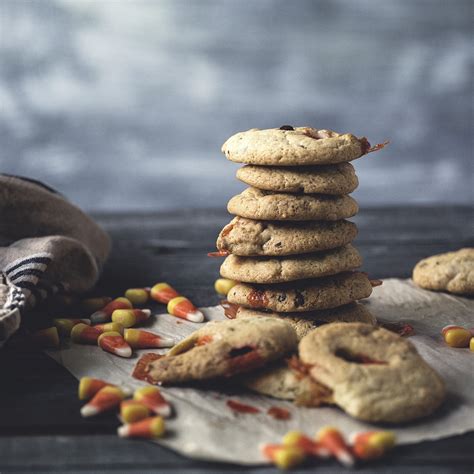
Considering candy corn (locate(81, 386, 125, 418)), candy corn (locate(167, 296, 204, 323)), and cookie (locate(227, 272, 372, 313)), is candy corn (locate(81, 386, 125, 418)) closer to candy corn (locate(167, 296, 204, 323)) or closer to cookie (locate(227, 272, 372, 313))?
cookie (locate(227, 272, 372, 313))

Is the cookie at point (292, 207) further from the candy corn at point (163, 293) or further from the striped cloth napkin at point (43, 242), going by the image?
the striped cloth napkin at point (43, 242)

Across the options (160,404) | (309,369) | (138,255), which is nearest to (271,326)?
(309,369)

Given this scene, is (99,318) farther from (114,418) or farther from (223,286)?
(114,418)

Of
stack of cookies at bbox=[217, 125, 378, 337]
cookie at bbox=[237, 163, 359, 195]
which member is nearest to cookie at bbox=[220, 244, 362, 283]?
stack of cookies at bbox=[217, 125, 378, 337]

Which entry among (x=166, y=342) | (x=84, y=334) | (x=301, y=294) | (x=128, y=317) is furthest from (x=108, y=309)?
(x=301, y=294)

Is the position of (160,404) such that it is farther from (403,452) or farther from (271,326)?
(403,452)

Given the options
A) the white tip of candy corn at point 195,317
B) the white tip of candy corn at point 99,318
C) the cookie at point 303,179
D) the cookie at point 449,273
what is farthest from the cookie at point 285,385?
the cookie at point 449,273
